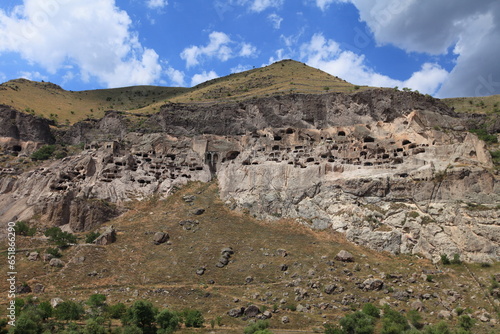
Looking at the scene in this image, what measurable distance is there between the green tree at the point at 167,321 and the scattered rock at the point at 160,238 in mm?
11913

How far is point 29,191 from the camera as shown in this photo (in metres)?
43.4

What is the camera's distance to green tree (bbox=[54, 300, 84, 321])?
23.8 m

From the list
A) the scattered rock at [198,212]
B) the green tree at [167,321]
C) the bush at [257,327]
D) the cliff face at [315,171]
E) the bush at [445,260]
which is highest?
the cliff face at [315,171]

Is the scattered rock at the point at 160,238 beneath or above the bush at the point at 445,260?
above

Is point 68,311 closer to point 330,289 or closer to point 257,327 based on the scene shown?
point 257,327

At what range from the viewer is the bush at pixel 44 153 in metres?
53.4

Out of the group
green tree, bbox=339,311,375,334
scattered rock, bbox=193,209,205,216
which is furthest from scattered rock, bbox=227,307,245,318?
scattered rock, bbox=193,209,205,216

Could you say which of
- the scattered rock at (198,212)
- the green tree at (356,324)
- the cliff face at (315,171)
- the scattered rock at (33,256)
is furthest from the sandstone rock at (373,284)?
the scattered rock at (33,256)

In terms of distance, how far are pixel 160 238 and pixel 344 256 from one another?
17659mm

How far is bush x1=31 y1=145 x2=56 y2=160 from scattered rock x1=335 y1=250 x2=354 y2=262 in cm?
4531

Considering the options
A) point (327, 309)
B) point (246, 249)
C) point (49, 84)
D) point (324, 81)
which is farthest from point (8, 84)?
point (327, 309)

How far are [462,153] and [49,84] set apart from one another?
342 ft

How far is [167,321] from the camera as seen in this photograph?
938 inches

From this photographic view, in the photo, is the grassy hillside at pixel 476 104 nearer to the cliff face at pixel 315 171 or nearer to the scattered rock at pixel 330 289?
the cliff face at pixel 315 171
